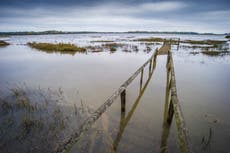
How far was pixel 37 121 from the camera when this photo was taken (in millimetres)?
5137

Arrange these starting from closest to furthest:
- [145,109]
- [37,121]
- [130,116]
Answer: [37,121] → [130,116] → [145,109]

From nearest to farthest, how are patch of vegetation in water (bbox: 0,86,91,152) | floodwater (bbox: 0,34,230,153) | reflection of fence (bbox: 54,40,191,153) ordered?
1. reflection of fence (bbox: 54,40,191,153)
2. patch of vegetation in water (bbox: 0,86,91,152)
3. floodwater (bbox: 0,34,230,153)

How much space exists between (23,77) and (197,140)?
12.0 m

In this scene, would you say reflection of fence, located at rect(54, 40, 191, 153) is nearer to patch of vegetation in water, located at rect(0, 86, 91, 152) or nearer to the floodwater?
the floodwater

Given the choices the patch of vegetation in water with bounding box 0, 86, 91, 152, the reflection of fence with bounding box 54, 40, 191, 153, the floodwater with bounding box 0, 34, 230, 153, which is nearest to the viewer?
the reflection of fence with bounding box 54, 40, 191, 153

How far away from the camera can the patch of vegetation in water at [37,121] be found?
4160 millimetres

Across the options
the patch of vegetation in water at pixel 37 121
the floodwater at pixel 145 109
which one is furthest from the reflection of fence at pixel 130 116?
the patch of vegetation in water at pixel 37 121

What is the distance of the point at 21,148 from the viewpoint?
4.01m

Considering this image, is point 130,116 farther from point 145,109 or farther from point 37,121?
point 37,121

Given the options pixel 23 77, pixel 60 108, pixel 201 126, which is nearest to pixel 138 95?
pixel 201 126

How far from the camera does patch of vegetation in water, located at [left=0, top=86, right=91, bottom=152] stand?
416cm

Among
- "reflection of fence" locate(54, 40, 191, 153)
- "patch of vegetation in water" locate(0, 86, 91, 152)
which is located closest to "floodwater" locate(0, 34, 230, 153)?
"reflection of fence" locate(54, 40, 191, 153)

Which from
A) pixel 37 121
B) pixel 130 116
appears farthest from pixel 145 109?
pixel 37 121

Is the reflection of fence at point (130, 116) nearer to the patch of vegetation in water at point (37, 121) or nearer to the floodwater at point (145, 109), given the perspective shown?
the floodwater at point (145, 109)
